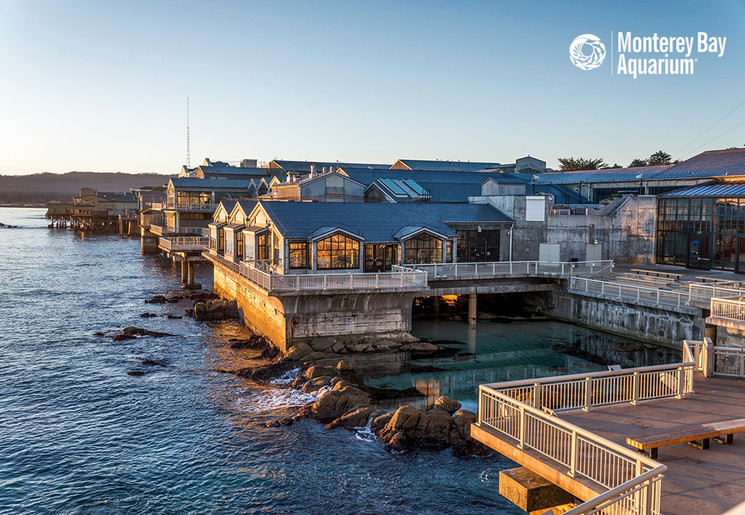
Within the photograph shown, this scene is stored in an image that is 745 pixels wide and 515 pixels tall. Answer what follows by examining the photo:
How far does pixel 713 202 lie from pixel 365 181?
30.9 metres

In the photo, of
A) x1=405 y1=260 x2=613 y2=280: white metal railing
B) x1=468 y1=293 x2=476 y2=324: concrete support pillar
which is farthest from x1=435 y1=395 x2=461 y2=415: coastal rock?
x1=468 y1=293 x2=476 y2=324: concrete support pillar

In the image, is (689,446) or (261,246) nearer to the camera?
(689,446)

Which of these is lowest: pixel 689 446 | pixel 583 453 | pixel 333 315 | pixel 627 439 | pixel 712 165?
pixel 333 315

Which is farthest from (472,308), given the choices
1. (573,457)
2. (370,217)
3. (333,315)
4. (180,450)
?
(573,457)

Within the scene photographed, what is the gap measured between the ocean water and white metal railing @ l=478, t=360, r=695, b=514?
5.71 m

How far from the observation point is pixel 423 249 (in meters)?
42.2

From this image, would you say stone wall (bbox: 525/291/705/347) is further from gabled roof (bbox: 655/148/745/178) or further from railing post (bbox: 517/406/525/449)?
railing post (bbox: 517/406/525/449)

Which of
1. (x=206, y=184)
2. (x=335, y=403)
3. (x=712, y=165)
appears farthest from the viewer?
(x=206, y=184)

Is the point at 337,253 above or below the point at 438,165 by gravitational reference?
below

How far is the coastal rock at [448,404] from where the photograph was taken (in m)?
25.5

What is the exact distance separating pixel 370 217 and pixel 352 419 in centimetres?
2098

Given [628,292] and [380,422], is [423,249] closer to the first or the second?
[628,292]

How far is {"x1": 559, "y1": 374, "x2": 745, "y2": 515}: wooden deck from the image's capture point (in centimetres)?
1052

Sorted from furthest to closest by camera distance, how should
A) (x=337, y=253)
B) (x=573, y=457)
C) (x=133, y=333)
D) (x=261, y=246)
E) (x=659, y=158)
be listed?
(x=659, y=158), (x=261, y=246), (x=133, y=333), (x=337, y=253), (x=573, y=457)
